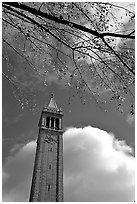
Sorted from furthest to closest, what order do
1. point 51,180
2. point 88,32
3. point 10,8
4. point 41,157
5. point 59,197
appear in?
point 41,157, point 51,180, point 59,197, point 10,8, point 88,32

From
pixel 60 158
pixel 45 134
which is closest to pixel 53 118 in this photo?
pixel 45 134

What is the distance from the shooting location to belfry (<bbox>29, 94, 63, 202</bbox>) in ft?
102

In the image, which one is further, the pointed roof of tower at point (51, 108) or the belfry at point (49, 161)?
the pointed roof of tower at point (51, 108)

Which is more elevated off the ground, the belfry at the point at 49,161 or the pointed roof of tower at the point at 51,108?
the pointed roof of tower at the point at 51,108

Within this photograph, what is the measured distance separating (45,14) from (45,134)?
35.0 meters

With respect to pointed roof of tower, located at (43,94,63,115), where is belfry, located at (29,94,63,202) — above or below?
below

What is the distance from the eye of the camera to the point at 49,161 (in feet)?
114

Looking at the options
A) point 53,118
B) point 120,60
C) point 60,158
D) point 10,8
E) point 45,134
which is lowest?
point 120,60

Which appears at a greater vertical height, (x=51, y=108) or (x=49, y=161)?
(x=51, y=108)

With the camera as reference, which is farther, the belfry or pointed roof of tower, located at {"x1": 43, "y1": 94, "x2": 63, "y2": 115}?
pointed roof of tower, located at {"x1": 43, "y1": 94, "x2": 63, "y2": 115}

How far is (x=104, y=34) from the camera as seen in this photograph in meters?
3.13

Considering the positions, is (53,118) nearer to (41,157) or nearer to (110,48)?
(41,157)

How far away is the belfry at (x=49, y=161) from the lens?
31.0 metres

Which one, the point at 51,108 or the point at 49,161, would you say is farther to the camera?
the point at 51,108
